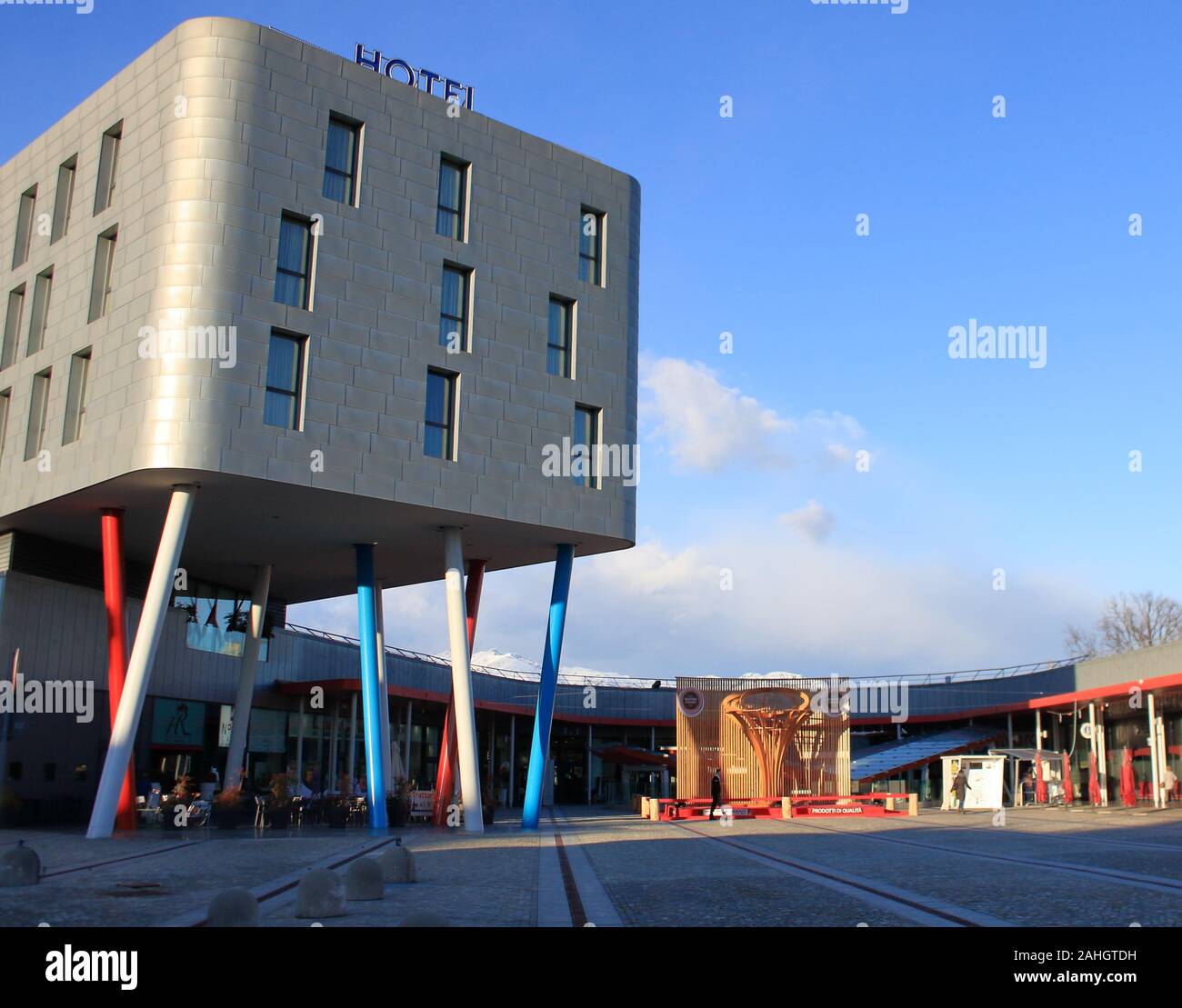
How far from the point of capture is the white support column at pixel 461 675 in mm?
31453

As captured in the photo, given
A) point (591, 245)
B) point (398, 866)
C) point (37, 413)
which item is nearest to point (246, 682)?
point (37, 413)

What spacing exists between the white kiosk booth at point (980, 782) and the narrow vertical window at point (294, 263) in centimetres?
2824

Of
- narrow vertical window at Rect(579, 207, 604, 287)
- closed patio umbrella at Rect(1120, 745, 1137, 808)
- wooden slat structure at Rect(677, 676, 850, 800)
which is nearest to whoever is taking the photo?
narrow vertical window at Rect(579, 207, 604, 287)

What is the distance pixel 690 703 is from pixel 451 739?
9358 millimetres

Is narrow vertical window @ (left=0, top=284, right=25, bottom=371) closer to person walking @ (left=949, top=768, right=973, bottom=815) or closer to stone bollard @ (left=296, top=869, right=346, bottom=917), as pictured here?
stone bollard @ (left=296, top=869, right=346, bottom=917)

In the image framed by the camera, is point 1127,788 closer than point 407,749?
Yes

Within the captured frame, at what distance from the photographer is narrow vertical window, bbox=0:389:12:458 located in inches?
1320

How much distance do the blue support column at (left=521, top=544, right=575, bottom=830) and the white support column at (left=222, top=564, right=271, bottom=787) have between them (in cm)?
915

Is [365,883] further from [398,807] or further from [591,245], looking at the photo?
[591,245]

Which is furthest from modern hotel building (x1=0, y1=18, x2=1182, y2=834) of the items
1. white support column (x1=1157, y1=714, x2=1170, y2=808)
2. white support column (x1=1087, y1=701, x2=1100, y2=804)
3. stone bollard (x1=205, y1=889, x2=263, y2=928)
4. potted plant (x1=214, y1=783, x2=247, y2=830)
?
stone bollard (x1=205, y1=889, x2=263, y2=928)

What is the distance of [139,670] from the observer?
27359 millimetres
